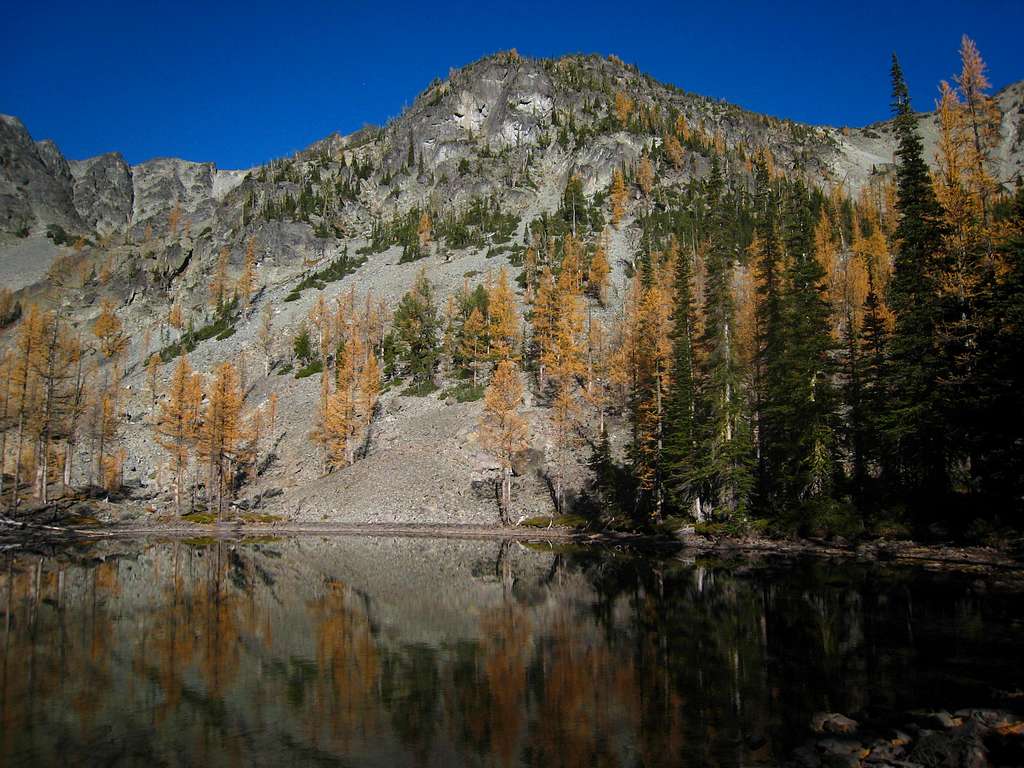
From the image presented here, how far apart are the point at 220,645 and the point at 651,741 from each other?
11.8 metres

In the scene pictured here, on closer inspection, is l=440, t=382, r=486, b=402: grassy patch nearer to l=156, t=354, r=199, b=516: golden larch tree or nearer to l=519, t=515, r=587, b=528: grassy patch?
l=519, t=515, r=587, b=528: grassy patch

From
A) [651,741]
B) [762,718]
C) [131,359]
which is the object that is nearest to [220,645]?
[651,741]

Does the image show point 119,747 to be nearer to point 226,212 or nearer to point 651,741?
point 651,741

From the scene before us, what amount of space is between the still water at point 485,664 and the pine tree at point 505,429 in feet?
72.2

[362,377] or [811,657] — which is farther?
[362,377]

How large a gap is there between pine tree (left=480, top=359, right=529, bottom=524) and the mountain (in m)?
3.00

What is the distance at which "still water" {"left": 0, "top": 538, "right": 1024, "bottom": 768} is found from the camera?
1041 cm

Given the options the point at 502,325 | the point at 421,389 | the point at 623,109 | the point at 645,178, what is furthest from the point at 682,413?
the point at 623,109

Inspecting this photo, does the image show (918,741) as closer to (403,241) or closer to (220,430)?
(220,430)

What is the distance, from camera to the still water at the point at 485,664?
10.4m

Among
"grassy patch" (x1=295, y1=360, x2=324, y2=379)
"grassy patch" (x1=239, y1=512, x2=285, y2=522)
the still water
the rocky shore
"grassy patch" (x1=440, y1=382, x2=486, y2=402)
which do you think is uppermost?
"grassy patch" (x1=295, y1=360, x2=324, y2=379)

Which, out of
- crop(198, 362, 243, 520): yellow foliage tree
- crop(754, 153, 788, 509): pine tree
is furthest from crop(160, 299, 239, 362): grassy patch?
crop(754, 153, 788, 509): pine tree

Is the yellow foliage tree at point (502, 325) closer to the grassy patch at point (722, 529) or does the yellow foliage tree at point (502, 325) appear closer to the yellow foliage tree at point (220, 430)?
the yellow foliage tree at point (220, 430)

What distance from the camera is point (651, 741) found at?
1027 centimetres
